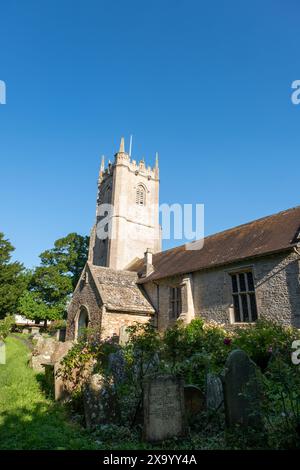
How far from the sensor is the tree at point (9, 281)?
30.8 m

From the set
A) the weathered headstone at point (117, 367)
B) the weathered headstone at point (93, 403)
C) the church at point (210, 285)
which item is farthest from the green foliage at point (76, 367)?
the church at point (210, 285)

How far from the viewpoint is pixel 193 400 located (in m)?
6.20

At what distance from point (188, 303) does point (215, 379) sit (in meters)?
8.95

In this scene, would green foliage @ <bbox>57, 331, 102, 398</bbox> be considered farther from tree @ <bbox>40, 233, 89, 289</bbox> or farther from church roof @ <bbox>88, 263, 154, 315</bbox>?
tree @ <bbox>40, 233, 89, 289</bbox>

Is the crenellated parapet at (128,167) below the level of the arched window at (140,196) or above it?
above

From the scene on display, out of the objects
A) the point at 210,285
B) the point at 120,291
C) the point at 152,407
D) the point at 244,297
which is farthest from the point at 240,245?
the point at 152,407

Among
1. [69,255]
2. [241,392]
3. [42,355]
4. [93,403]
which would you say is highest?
[69,255]

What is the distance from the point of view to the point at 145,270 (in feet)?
67.3

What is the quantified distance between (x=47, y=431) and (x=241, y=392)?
146 inches

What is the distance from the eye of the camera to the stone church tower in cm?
3256

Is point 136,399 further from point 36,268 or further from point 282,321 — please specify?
point 36,268

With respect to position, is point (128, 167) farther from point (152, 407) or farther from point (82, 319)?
point (152, 407)

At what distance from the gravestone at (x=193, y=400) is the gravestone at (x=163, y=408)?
0.62 m

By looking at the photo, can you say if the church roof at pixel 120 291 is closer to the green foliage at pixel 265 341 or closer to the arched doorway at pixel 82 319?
the arched doorway at pixel 82 319
